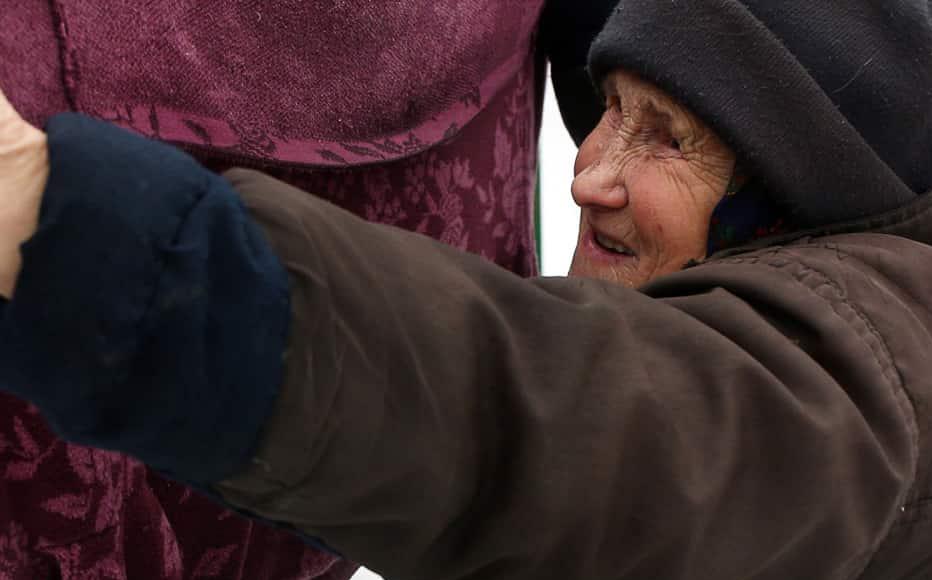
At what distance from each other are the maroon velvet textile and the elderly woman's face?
15 centimetres

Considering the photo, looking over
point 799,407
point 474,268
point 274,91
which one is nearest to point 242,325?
point 474,268

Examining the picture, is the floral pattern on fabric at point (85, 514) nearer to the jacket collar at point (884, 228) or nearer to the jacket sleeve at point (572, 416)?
the jacket sleeve at point (572, 416)

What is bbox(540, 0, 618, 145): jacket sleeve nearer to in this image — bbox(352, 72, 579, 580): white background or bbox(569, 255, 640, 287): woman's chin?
bbox(569, 255, 640, 287): woman's chin

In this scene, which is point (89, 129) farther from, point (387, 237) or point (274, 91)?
point (274, 91)

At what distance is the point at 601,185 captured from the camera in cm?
86

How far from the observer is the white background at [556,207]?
6.81 feet

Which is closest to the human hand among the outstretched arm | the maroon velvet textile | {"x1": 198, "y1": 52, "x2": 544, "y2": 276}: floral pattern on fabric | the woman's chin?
the outstretched arm

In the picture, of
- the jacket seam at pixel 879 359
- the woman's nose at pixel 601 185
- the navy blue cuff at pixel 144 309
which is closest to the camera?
the navy blue cuff at pixel 144 309

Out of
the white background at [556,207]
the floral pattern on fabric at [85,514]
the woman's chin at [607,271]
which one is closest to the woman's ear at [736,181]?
the woman's chin at [607,271]

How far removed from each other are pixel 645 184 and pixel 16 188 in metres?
0.53

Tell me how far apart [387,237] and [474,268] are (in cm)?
5

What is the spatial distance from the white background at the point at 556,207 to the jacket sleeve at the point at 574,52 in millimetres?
856

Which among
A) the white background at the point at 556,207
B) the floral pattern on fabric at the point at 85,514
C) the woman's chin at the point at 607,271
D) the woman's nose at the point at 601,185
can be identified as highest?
the woman's nose at the point at 601,185

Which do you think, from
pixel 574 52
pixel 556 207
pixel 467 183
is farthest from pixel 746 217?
pixel 556 207
